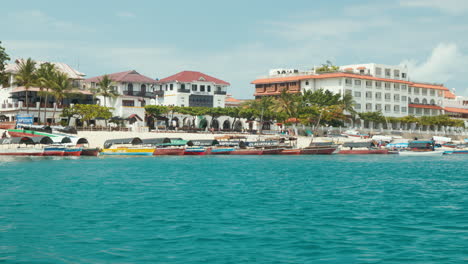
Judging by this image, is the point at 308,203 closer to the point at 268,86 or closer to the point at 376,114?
the point at 376,114

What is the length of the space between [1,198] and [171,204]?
29.8ft

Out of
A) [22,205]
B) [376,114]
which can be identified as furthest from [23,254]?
[376,114]

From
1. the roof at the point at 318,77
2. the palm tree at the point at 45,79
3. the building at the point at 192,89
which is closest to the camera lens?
the palm tree at the point at 45,79

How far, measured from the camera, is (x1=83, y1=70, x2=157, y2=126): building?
324 feet

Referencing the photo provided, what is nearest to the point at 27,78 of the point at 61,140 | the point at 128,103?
the point at 128,103

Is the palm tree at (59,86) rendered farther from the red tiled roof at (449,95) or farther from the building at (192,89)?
the red tiled roof at (449,95)

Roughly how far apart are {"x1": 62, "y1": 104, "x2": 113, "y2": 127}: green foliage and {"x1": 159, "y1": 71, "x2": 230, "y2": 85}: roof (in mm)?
27428

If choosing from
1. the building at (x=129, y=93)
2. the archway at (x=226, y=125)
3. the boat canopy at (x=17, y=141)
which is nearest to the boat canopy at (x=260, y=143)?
the building at (x=129, y=93)

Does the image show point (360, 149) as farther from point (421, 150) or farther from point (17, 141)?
point (17, 141)

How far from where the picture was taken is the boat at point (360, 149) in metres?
87.1

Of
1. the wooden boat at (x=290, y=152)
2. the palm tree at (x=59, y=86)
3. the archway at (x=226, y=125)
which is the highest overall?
the palm tree at (x=59, y=86)

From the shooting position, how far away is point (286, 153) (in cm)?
8056

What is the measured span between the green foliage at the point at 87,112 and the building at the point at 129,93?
8.21 metres

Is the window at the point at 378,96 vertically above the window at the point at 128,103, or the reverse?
the window at the point at 378,96
